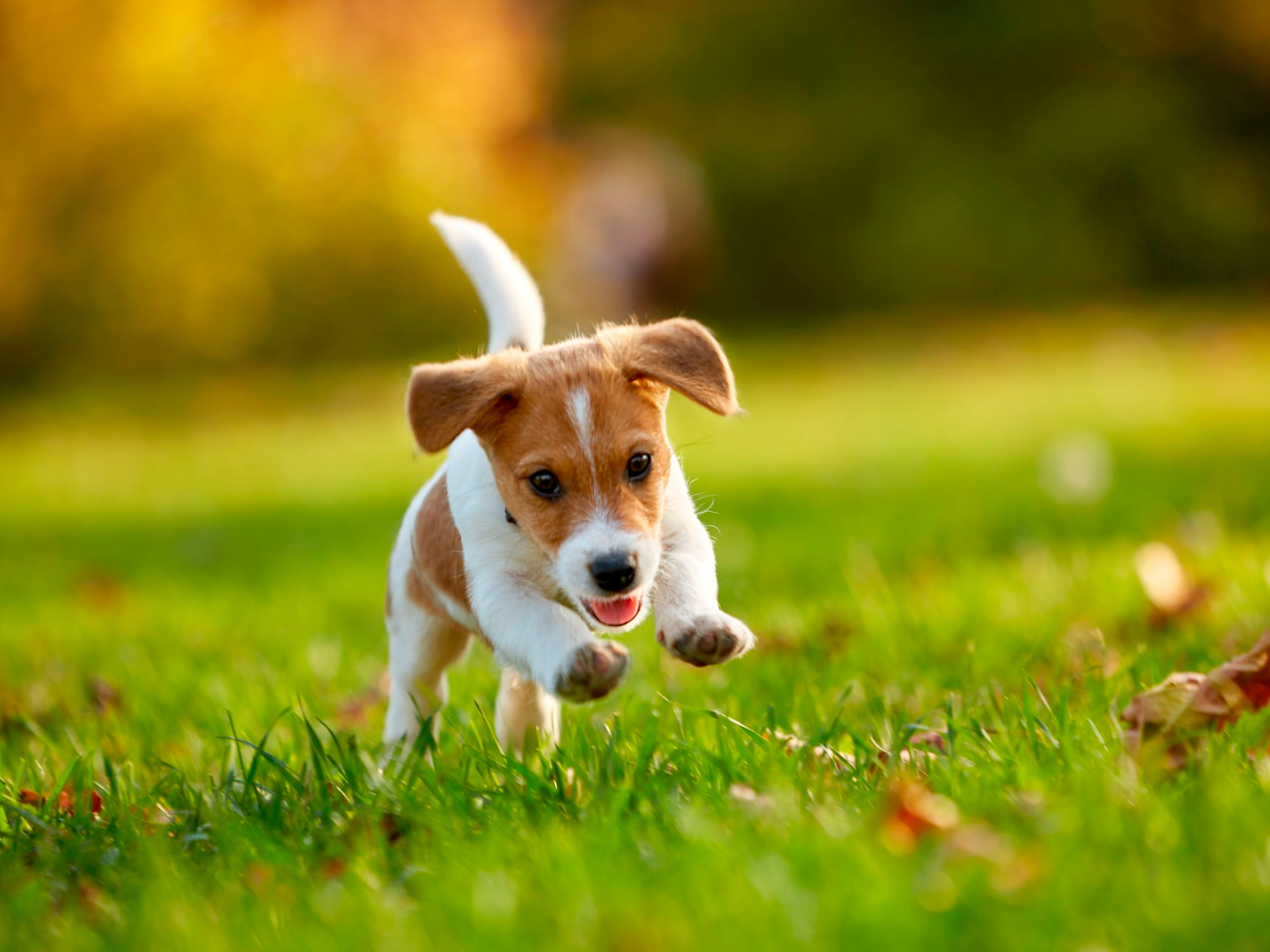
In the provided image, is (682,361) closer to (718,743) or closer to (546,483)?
(546,483)

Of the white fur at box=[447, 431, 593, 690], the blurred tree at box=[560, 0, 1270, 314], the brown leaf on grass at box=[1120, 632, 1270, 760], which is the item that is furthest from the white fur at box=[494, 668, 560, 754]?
the blurred tree at box=[560, 0, 1270, 314]

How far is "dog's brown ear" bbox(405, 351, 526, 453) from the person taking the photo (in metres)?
2.74

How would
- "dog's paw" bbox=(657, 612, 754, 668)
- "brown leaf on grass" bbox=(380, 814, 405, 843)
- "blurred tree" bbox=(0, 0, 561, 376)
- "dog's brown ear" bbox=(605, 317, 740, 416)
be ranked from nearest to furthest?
"brown leaf on grass" bbox=(380, 814, 405, 843)
"dog's paw" bbox=(657, 612, 754, 668)
"dog's brown ear" bbox=(605, 317, 740, 416)
"blurred tree" bbox=(0, 0, 561, 376)

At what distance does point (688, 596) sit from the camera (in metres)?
2.77

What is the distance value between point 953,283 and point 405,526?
63.8ft

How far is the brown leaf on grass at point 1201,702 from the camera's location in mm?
2525

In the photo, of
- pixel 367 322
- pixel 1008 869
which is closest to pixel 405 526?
pixel 1008 869

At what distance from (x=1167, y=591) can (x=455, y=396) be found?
212 centimetres

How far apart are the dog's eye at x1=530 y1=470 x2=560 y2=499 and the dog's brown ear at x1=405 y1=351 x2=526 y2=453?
0.55ft

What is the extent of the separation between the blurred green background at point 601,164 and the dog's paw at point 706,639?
13.2 metres

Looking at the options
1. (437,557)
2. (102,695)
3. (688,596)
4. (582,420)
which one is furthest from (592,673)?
(102,695)

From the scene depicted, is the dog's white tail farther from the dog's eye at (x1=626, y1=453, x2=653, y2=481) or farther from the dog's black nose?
the dog's black nose

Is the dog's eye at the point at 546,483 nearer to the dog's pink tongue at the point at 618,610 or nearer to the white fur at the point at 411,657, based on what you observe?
the dog's pink tongue at the point at 618,610

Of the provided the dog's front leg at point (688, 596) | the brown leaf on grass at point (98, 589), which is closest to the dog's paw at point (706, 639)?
the dog's front leg at point (688, 596)
